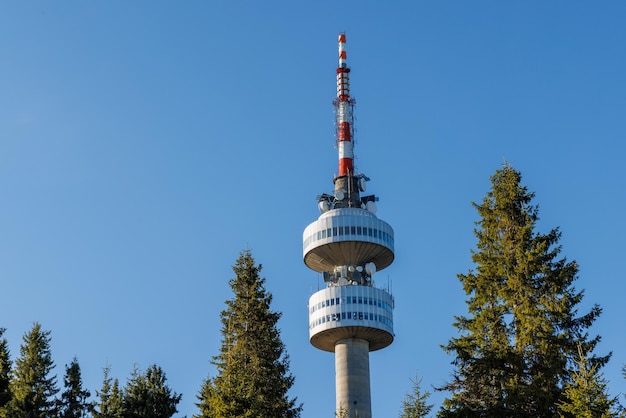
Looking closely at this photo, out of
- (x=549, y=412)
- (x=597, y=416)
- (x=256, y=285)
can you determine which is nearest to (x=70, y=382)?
(x=256, y=285)

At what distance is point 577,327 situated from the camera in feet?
132

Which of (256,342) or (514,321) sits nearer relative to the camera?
(514,321)

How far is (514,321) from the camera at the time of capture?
4131 centimetres

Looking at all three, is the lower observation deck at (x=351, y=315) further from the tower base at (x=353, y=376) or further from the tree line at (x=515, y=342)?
the tree line at (x=515, y=342)

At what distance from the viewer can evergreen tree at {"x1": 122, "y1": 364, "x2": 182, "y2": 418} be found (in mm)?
65500

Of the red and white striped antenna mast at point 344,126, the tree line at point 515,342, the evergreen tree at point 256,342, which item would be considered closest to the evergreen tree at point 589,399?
the tree line at point 515,342

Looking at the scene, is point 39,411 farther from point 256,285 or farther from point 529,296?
point 529,296

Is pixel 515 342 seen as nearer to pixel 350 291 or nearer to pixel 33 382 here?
pixel 33 382

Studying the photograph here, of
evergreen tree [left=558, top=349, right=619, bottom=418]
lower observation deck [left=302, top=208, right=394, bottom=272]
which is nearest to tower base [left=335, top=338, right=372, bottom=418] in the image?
lower observation deck [left=302, top=208, right=394, bottom=272]

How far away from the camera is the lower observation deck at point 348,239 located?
115812 mm

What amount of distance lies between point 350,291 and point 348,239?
658 centimetres

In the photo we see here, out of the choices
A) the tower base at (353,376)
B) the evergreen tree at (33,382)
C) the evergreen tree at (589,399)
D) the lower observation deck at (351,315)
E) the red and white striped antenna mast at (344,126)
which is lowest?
the evergreen tree at (589,399)

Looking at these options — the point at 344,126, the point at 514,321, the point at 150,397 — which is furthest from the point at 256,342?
the point at 344,126

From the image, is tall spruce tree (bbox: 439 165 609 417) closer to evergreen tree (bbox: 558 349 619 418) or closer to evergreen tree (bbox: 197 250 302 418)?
evergreen tree (bbox: 558 349 619 418)
